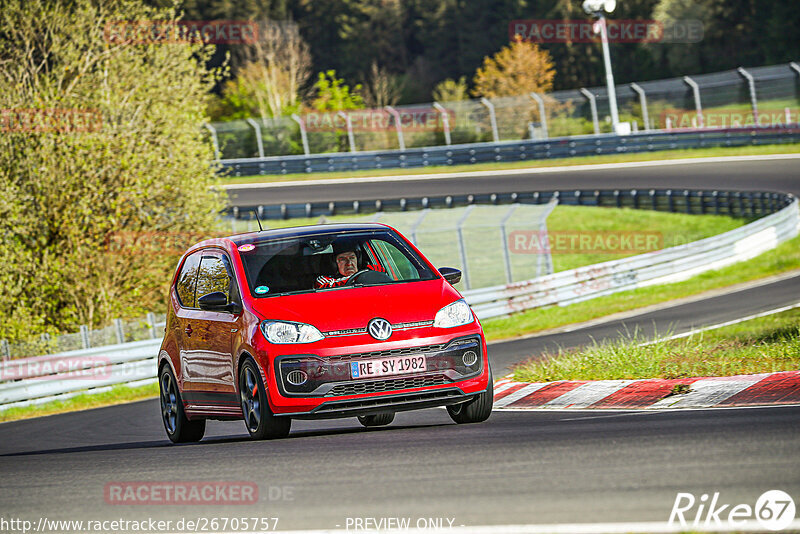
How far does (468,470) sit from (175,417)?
438cm

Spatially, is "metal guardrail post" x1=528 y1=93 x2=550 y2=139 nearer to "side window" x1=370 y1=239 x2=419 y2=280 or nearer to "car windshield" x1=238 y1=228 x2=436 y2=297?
"side window" x1=370 y1=239 x2=419 y2=280

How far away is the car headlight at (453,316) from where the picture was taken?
26.3 feet

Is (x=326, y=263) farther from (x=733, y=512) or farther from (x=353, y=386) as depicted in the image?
(x=733, y=512)

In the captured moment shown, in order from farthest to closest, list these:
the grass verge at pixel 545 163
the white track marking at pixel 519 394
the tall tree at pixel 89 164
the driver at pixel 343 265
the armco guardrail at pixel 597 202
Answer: the grass verge at pixel 545 163 → the armco guardrail at pixel 597 202 → the tall tree at pixel 89 164 → the white track marking at pixel 519 394 → the driver at pixel 343 265

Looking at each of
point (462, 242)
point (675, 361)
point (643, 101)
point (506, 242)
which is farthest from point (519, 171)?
point (675, 361)

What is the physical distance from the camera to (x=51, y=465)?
830 cm

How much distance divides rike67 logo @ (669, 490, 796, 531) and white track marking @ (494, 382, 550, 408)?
5.23 meters

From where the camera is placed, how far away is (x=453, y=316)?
320 inches

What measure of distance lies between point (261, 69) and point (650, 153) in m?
35.1

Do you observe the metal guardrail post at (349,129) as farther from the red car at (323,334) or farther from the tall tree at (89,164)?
the red car at (323,334)

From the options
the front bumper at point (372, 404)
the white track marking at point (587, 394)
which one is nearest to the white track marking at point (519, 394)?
the white track marking at point (587, 394)

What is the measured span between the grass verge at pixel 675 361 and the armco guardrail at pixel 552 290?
8.84 m

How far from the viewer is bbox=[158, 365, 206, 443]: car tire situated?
31.5ft

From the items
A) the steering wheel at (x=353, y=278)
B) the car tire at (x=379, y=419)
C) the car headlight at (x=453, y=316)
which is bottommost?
the car tire at (x=379, y=419)
